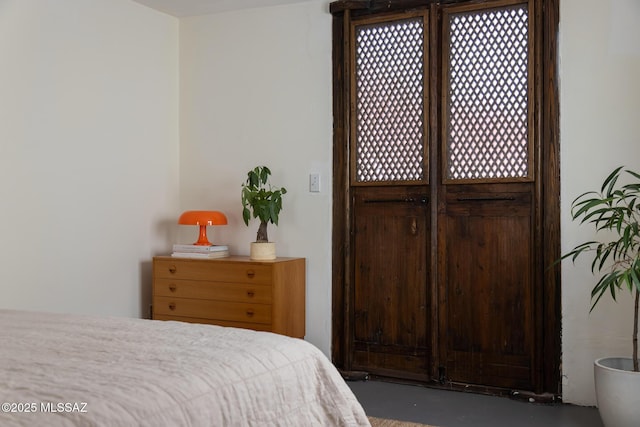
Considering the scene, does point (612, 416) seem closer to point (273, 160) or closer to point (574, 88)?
point (574, 88)

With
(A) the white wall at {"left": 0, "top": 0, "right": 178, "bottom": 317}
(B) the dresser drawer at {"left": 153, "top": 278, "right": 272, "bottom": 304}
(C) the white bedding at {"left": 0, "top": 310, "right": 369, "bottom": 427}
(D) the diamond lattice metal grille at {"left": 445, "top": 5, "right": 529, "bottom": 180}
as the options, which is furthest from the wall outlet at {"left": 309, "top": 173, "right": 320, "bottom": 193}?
(C) the white bedding at {"left": 0, "top": 310, "right": 369, "bottom": 427}

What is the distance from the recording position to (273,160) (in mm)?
3865

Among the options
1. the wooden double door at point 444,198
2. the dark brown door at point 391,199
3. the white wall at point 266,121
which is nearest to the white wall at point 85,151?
the white wall at point 266,121

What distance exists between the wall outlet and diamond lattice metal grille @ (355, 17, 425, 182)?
243mm

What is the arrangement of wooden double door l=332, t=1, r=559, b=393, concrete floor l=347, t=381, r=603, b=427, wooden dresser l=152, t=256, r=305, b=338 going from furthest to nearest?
wooden dresser l=152, t=256, r=305, b=338 < wooden double door l=332, t=1, r=559, b=393 < concrete floor l=347, t=381, r=603, b=427

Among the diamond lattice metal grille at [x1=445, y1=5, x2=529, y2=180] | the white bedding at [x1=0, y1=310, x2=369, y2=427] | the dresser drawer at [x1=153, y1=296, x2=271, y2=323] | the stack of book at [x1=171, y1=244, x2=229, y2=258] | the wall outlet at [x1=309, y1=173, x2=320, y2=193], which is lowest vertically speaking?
the dresser drawer at [x1=153, y1=296, x2=271, y2=323]

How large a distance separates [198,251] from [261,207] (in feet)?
1.52

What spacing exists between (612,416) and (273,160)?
7.62 feet

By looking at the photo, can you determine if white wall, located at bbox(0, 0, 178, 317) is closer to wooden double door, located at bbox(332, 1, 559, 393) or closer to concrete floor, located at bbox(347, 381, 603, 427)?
wooden double door, located at bbox(332, 1, 559, 393)

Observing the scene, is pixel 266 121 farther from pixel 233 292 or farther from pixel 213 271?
pixel 233 292

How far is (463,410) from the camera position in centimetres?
301

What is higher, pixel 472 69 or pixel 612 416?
pixel 472 69

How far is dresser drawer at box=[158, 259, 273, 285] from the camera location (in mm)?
3422

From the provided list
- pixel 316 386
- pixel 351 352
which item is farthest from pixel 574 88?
pixel 316 386
